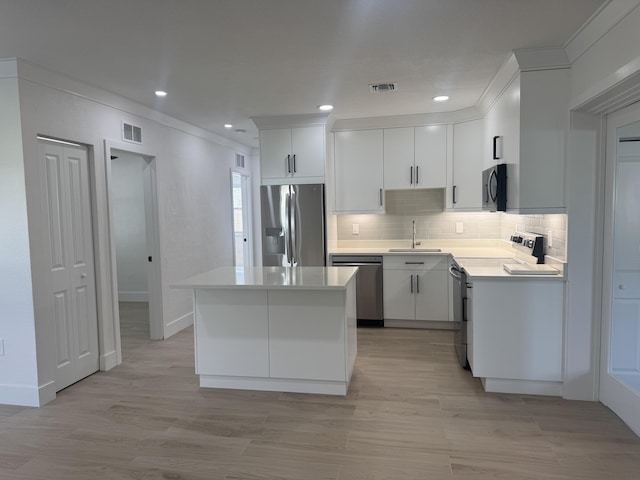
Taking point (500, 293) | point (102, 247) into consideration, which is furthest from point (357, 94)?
point (102, 247)

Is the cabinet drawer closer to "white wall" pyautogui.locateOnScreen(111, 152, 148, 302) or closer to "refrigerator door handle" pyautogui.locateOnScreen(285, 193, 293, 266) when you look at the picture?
"refrigerator door handle" pyautogui.locateOnScreen(285, 193, 293, 266)

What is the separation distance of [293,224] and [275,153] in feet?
2.89

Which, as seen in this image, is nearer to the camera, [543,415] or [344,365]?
[543,415]

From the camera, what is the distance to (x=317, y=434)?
8.97 ft

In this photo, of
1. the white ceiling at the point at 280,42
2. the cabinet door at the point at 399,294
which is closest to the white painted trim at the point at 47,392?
the white ceiling at the point at 280,42

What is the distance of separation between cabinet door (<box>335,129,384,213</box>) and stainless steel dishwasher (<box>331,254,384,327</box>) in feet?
2.07

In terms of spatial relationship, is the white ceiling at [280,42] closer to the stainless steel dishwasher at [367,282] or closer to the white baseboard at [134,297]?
the stainless steel dishwasher at [367,282]

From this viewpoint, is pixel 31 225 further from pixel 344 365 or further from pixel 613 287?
pixel 613 287

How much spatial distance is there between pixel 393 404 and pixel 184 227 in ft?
10.9

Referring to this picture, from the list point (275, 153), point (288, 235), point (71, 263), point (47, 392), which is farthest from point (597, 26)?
point (47, 392)

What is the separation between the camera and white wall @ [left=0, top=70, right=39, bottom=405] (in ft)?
10.1

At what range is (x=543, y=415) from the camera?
2918 mm

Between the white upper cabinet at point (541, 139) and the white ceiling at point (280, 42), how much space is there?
299 millimetres

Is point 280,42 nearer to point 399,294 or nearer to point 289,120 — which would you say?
point 289,120
